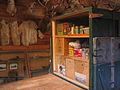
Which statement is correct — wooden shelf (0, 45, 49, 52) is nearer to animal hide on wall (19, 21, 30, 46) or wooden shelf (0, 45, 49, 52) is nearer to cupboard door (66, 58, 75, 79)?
animal hide on wall (19, 21, 30, 46)

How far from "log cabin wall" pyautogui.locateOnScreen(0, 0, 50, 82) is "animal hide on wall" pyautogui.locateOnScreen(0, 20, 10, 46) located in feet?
0.23

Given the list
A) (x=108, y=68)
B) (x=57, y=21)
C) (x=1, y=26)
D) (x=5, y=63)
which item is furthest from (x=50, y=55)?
(x=108, y=68)

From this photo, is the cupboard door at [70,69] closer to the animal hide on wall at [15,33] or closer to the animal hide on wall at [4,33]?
the animal hide on wall at [15,33]

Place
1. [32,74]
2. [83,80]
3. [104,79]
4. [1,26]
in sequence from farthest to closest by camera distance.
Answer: [32,74] → [1,26] → [83,80] → [104,79]

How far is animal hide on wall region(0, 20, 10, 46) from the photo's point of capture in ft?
7.75

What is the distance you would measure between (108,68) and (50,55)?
133 centimetres

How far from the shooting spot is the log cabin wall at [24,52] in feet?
7.91

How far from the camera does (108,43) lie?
1694mm

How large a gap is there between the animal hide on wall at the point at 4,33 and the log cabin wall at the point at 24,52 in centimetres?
7

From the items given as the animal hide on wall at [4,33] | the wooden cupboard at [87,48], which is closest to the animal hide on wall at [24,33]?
the animal hide on wall at [4,33]

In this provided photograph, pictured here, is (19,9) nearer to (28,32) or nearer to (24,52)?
(28,32)

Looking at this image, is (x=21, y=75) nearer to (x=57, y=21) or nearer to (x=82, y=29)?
(x=57, y=21)

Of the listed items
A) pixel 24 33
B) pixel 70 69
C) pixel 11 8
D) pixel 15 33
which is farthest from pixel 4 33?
pixel 70 69

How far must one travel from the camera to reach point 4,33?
2391 millimetres
